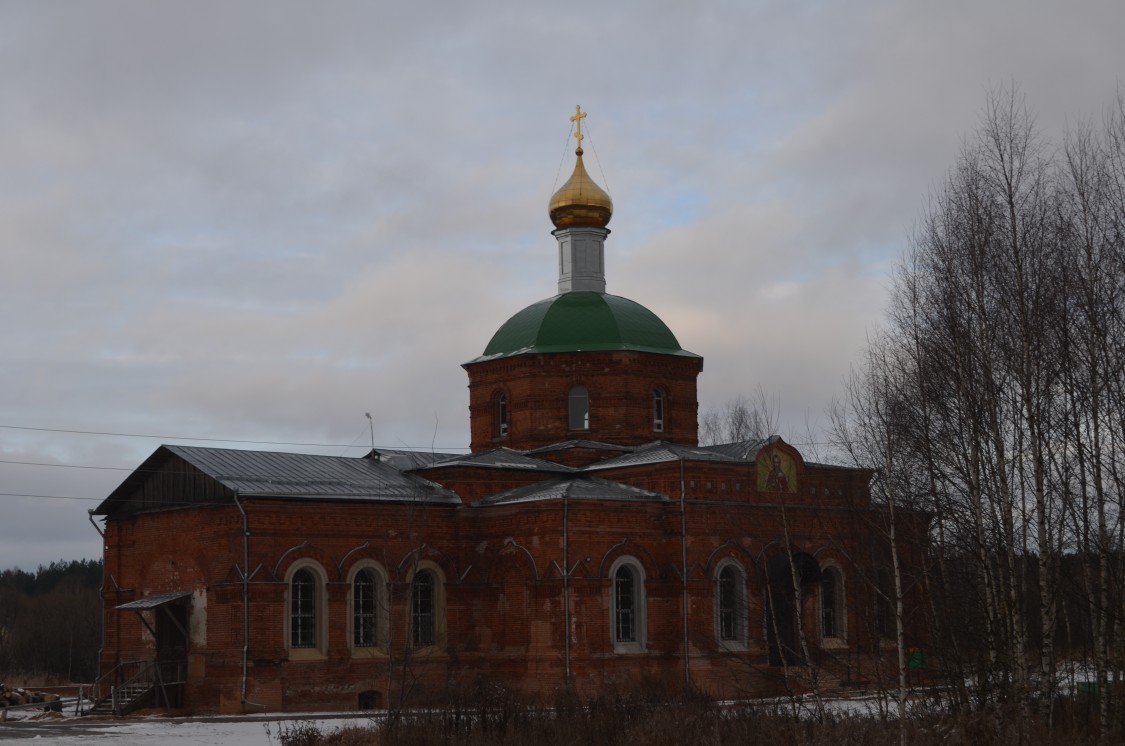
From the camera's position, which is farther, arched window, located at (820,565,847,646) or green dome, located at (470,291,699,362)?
green dome, located at (470,291,699,362)

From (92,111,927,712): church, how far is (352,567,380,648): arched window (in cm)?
4

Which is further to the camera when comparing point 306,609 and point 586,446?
point 586,446

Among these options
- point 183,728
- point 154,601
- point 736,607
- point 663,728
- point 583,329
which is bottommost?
point 183,728

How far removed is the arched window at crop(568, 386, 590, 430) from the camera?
31886mm

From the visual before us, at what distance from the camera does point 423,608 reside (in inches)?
1117

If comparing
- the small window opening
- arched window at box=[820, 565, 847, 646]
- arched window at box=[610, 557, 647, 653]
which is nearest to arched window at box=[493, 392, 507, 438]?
the small window opening

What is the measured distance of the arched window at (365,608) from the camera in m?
27.2

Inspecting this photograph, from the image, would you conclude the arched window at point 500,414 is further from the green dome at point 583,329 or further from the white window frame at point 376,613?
the white window frame at point 376,613

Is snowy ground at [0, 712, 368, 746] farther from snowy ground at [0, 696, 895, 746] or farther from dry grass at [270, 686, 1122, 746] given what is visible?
dry grass at [270, 686, 1122, 746]

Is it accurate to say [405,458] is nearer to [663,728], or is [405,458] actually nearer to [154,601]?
[154,601]

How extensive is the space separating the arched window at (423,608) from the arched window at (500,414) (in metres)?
5.20

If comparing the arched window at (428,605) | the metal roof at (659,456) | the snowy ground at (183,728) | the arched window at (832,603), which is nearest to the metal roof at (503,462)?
the metal roof at (659,456)

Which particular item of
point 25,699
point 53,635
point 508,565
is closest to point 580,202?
point 508,565

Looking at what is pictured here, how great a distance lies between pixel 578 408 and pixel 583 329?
1.81 meters
